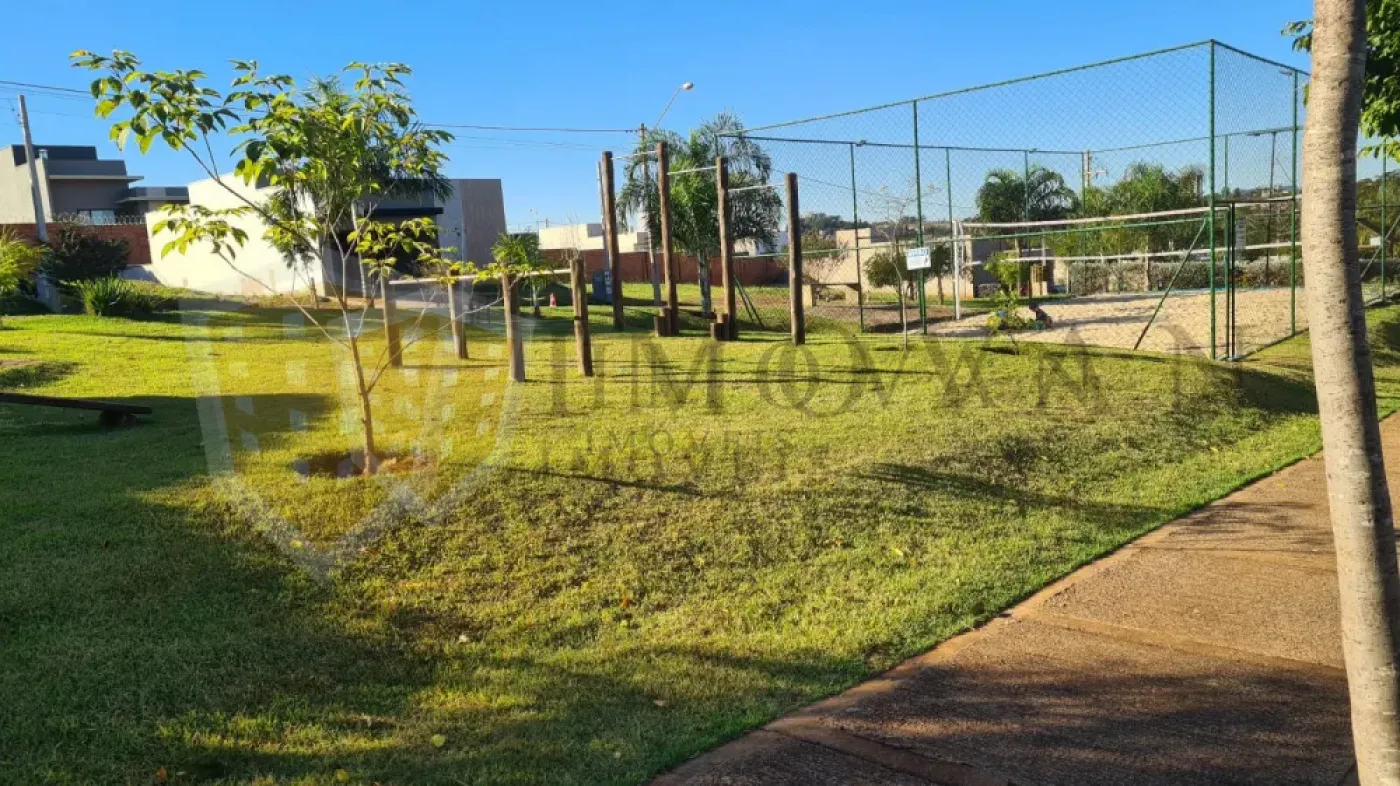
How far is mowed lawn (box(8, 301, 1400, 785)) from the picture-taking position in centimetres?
360

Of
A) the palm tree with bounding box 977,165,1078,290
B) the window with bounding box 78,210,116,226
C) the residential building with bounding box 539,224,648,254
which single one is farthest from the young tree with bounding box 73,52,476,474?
the window with bounding box 78,210,116,226

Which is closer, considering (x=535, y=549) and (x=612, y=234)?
(x=535, y=549)

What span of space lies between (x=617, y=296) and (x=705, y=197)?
599 centimetres

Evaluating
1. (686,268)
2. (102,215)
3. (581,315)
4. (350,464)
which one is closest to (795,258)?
(581,315)

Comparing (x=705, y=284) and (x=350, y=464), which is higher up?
(x=705, y=284)

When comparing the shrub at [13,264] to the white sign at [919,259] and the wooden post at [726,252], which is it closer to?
the wooden post at [726,252]

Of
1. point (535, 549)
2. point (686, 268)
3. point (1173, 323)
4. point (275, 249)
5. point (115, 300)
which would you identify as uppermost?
point (275, 249)

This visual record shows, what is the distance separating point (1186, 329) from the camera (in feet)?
48.5

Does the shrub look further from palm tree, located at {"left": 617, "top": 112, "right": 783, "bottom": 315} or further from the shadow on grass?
palm tree, located at {"left": 617, "top": 112, "right": 783, "bottom": 315}

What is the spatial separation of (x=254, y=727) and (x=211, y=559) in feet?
5.43

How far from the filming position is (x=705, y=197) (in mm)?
20562

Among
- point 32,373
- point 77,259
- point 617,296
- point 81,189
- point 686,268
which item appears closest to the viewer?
point 32,373

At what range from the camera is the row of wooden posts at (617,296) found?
9.84 m

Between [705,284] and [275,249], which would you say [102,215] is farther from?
[705,284]
